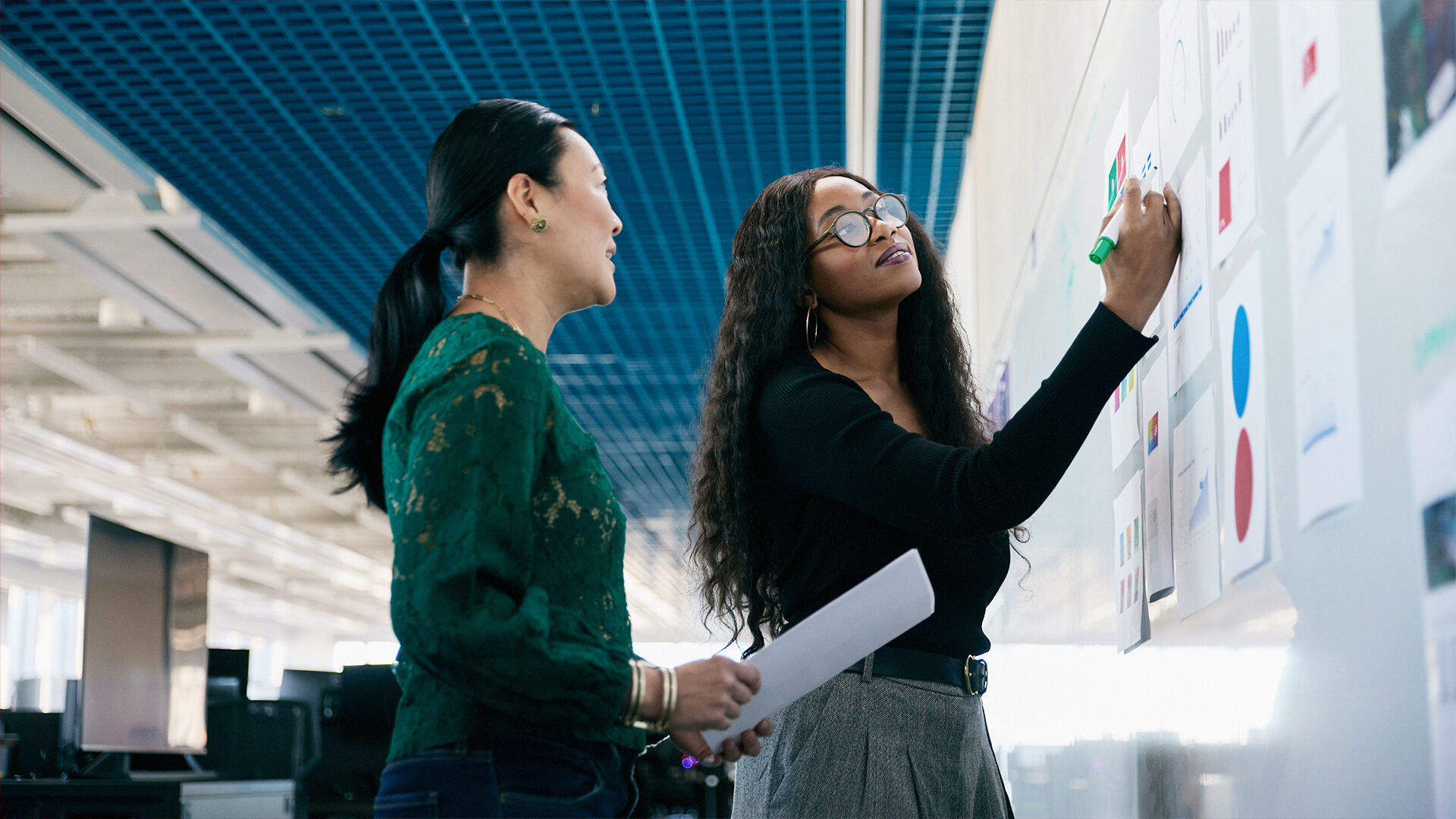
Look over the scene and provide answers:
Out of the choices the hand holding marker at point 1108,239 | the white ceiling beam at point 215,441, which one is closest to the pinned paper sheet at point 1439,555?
the hand holding marker at point 1108,239

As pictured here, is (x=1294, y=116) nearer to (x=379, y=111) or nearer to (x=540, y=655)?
(x=540, y=655)

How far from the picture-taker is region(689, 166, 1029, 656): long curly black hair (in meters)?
1.48

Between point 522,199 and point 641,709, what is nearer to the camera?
point 641,709

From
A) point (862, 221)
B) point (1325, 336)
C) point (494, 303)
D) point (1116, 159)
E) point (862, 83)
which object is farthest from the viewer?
point (862, 83)

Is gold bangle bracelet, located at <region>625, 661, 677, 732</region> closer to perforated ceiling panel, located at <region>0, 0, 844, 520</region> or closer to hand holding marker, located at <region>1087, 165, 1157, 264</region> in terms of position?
hand holding marker, located at <region>1087, 165, 1157, 264</region>

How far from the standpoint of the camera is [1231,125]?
1.13 metres

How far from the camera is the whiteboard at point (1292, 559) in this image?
76 centimetres

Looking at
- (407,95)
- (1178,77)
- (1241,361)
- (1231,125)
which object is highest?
(407,95)

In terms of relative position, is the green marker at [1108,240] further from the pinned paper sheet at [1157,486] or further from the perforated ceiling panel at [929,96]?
the perforated ceiling panel at [929,96]

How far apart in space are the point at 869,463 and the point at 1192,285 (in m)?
0.37

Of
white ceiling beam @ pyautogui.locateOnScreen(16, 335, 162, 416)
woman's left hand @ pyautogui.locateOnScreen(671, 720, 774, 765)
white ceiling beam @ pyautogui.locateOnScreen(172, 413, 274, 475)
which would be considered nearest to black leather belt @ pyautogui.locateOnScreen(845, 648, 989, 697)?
woman's left hand @ pyautogui.locateOnScreen(671, 720, 774, 765)

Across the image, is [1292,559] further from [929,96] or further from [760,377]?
[929,96]

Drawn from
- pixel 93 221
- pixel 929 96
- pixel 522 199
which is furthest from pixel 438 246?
pixel 93 221

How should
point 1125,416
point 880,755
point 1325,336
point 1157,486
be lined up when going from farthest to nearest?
1. point 1125,416
2. point 1157,486
3. point 880,755
4. point 1325,336
